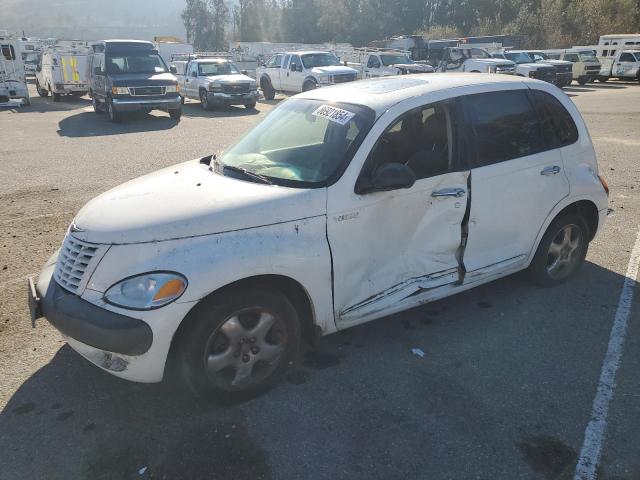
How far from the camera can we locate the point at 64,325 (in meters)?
2.88

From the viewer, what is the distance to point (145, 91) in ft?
50.3

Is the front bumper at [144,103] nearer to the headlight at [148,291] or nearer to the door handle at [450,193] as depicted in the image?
the door handle at [450,193]

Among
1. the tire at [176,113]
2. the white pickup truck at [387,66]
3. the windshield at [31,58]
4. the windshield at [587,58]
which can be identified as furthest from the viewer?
the windshield at [31,58]

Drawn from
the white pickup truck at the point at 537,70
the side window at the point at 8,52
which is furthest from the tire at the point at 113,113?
the white pickup truck at the point at 537,70

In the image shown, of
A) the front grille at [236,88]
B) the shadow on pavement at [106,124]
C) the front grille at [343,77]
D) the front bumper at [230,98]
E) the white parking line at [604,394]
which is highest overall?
the front grille at [343,77]

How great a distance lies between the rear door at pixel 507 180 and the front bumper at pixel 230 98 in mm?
15438

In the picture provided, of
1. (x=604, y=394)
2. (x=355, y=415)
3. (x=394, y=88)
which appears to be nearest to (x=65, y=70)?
(x=394, y=88)

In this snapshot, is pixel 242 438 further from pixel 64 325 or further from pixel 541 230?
pixel 541 230

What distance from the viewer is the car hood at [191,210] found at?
2887 mm

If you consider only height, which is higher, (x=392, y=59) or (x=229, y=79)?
(x=392, y=59)

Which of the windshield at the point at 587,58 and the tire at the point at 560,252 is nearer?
the tire at the point at 560,252

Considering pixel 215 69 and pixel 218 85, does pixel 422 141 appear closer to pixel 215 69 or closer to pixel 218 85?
pixel 218 85

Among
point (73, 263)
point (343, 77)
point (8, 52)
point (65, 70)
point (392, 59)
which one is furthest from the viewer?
point (392, 59)

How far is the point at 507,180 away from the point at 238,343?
2.33 metres
